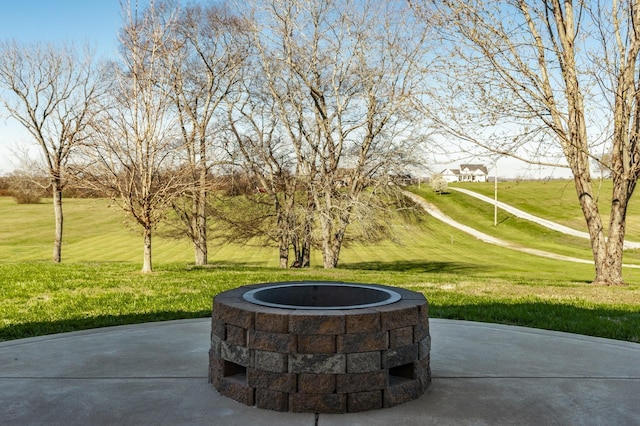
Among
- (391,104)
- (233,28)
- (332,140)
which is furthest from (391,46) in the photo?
(233,28)

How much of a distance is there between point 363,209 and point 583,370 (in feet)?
38.5

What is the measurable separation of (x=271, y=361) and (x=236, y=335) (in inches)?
15.1

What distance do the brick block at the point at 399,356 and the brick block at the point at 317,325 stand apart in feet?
1.42

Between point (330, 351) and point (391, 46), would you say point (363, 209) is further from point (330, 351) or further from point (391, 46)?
point (330, 351)

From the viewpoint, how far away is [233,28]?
1984 centimetres

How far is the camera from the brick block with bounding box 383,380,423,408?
153 inches

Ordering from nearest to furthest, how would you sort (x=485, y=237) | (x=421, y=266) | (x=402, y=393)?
(x=402, y=393), (x=421, y=266), (x=485, y=237)

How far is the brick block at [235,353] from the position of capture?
155 inches

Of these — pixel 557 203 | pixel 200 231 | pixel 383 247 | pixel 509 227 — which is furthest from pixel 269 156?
pixel 557 203

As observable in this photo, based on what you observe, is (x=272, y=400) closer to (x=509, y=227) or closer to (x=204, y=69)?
(x=204, y=69)

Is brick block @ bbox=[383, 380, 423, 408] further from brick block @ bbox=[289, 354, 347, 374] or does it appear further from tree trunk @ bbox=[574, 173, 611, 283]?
tree trunk @ bbox=[574, 173, 611, 283]

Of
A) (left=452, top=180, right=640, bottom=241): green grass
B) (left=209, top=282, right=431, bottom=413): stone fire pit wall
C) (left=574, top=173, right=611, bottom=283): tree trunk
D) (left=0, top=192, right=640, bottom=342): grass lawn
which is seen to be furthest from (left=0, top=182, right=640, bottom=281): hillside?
(left=209, top=282, right=431, bottom=413): stone fire pit wall

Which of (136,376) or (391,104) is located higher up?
(391,104)

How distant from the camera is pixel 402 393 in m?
3.96
